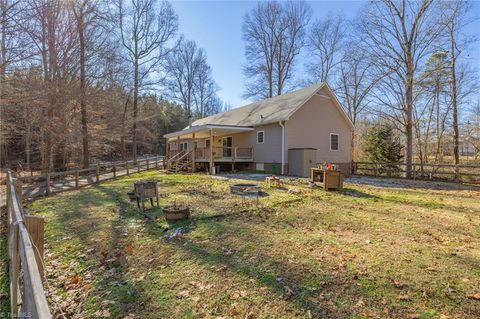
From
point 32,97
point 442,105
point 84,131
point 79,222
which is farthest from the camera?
point 442,105

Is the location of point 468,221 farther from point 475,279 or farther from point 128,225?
point 128,225

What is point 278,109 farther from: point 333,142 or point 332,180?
point 332,180

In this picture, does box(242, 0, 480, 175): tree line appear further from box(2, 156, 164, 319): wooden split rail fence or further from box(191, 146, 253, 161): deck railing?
box(2, 156, 164, 319): wooden split rail fence

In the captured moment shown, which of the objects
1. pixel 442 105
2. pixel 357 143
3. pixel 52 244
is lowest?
pixel 52 244

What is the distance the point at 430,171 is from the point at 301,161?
768cm

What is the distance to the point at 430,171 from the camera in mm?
15781

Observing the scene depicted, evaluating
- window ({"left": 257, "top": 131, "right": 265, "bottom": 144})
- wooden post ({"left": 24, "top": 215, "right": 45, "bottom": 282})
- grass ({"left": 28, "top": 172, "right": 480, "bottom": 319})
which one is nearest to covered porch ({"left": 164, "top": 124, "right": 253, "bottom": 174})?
window ({"left": 257, "top": 131, "right": 265, "bottom": 144})

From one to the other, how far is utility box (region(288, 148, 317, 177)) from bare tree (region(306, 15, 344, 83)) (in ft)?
54.8

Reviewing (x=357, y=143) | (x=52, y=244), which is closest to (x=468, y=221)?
(x=52, y=244)

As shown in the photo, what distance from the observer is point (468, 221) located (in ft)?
20.2

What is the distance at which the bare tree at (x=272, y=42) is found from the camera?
103ft

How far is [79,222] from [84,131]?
42.6 ft

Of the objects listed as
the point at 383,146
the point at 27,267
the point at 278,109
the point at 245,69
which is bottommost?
the point at 27,267

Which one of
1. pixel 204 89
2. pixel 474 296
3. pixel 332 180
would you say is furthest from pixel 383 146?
pixel 204 89
